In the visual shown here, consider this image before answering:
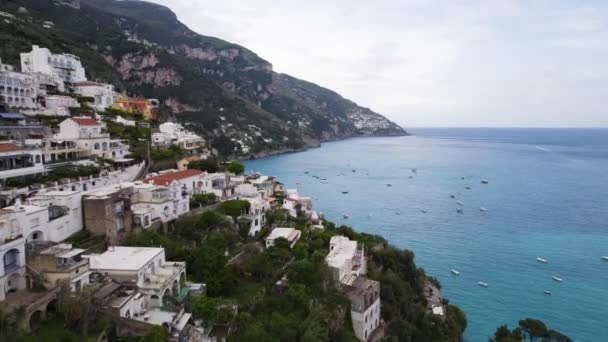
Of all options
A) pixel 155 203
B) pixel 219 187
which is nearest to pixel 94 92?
pixel 219 187

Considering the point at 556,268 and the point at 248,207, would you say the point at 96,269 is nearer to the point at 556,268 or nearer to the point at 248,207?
the point at 248,207

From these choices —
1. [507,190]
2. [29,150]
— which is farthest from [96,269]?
[507,190]

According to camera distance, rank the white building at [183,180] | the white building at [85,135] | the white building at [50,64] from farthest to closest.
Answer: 1. the white building at [50,64]
2. the white building at [85,135]
3. the white building at [183,180]

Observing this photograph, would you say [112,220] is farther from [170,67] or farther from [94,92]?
[170,67]

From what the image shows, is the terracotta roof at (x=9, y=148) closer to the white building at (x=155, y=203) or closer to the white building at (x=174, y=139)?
the white building at (x=155, y=203)

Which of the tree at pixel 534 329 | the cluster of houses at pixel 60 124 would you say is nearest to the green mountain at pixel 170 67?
the cluster of houses at pixel 60 124
